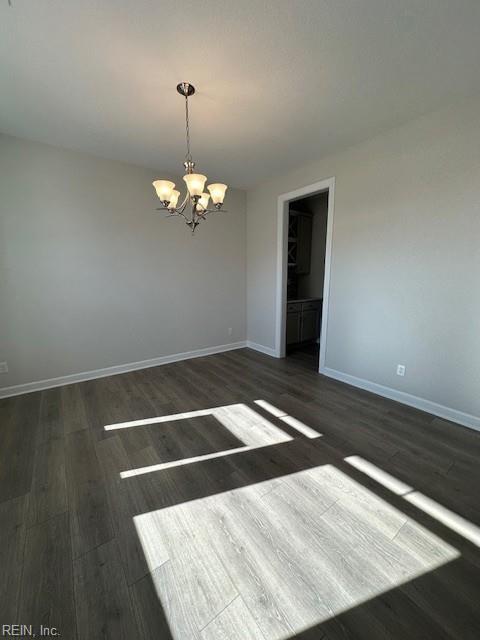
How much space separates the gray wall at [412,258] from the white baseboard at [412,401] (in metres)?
0.06

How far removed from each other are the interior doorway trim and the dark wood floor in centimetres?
133

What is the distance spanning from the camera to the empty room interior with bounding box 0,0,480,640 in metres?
1.14

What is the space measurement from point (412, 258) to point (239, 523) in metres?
2.69

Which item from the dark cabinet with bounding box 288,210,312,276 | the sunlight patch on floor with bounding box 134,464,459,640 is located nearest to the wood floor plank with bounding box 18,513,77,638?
the sunlight patch on floor with bounding box 134,464,459,640

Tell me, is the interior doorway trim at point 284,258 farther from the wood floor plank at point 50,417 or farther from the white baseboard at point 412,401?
the wood floor plank at point 50,417

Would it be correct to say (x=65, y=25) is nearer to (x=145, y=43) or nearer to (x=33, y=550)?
(x=145, y=43)

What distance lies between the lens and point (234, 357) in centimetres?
420

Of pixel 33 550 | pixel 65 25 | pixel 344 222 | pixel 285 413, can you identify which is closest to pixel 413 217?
pixel 344 222

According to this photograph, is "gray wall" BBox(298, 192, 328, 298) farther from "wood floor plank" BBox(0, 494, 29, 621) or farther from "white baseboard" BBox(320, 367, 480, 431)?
"wood floor plank" BBox(0, 494, 29, 621)

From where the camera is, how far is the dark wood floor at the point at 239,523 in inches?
39.9

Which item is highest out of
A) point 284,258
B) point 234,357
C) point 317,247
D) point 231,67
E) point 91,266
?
point 231,67

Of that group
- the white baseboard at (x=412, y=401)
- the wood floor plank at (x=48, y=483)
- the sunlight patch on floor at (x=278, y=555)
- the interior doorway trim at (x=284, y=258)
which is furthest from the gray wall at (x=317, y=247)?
the wood floor plank at (x=48, y=483)

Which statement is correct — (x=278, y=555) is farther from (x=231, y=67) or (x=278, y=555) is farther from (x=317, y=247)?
(x=317, y=247)

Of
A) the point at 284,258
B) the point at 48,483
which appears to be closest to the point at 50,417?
the point at 48,483
